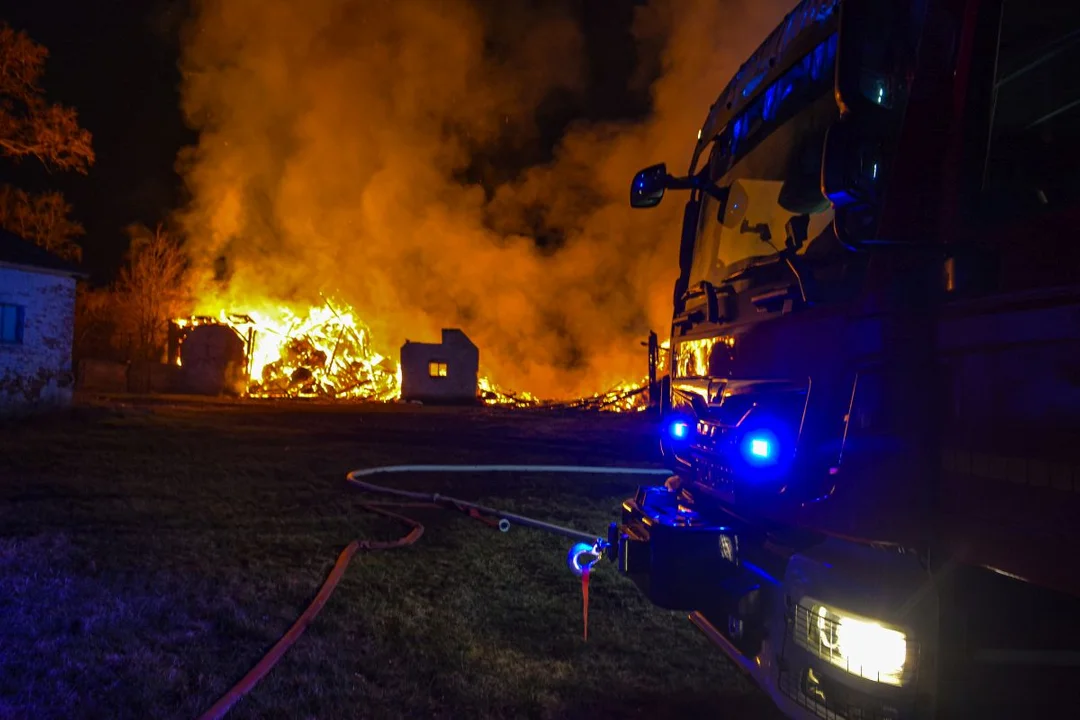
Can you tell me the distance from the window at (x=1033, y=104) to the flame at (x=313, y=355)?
2773 cm

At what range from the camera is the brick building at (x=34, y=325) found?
1680cm

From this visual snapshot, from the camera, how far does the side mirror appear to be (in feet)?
14.8

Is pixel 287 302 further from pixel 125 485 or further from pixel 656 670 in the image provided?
pixel 656 670

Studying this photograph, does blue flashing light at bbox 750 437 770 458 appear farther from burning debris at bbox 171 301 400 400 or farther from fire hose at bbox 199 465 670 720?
burning debris at bbox 171 301 400 400

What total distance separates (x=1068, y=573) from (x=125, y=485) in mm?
9051

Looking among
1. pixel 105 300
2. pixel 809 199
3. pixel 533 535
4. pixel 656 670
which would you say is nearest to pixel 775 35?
pixel 809 199

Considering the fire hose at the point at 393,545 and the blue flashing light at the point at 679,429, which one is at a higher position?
the blue flashing light at the point at 679,429

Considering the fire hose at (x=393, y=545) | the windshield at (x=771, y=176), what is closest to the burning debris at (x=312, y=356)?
the fire hose at (x=393, y=545)

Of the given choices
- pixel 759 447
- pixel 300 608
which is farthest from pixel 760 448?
pixel 300 608

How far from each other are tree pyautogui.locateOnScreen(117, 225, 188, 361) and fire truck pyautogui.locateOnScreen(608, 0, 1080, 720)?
40.5m

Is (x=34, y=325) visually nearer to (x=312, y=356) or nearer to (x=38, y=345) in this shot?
(x=38, y=345)

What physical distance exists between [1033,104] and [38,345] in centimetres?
2069

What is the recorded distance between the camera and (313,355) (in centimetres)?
3166

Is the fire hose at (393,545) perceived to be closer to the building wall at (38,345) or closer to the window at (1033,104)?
the window at (1033,104)
